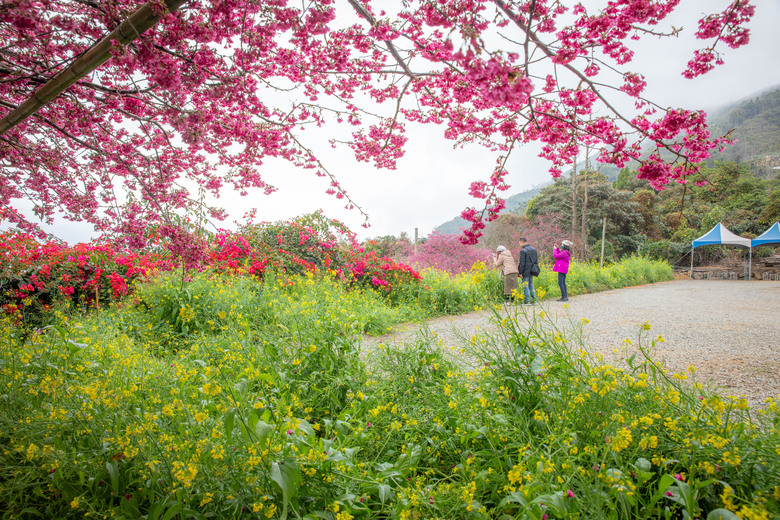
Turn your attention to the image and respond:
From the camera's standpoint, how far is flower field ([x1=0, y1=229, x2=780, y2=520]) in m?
1.40

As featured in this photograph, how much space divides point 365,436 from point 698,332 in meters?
6.08

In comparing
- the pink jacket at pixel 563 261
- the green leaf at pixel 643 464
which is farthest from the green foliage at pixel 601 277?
the green leaf at pixel 643 464

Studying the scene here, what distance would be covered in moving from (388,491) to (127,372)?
7.52 ft

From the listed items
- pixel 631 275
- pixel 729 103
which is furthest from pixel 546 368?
pixel 729 103

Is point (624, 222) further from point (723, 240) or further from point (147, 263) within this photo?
point (147, 263)

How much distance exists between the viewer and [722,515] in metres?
1.13

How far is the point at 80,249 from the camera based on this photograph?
6.51m

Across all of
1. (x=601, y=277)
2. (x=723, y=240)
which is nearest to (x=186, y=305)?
(x=601, y=277)

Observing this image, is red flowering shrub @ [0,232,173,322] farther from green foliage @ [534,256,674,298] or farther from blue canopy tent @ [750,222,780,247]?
blue canopy tent @ [750,222,780,247]

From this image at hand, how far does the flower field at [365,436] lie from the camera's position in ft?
4.60

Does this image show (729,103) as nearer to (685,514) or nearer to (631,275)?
(631,275)

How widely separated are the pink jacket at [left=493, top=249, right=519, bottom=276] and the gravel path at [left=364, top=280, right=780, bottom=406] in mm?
1467

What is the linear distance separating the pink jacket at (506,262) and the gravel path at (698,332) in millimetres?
1467

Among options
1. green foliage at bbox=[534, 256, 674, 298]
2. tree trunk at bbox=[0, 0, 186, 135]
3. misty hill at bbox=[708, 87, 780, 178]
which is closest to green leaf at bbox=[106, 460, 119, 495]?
tree trunk at bbox=[0, 0, 186, 135]
